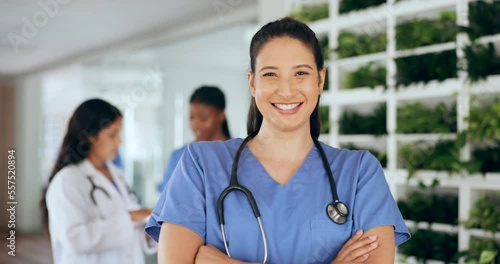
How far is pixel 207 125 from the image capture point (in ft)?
9.63

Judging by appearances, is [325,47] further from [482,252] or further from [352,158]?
[352,158]

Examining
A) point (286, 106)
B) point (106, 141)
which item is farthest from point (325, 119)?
point (286, 106)

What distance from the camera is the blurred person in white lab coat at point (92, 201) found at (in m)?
2.49

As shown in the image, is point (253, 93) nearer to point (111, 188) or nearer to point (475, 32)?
point (111, 188)

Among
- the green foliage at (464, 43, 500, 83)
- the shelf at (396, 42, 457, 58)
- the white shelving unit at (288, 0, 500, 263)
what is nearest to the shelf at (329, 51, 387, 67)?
the white shelving unit at (288, 0, 500, 263)

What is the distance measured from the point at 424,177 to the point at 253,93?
6.03 ft

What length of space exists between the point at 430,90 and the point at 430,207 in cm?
56

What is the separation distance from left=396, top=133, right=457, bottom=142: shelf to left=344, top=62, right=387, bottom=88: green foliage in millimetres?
285

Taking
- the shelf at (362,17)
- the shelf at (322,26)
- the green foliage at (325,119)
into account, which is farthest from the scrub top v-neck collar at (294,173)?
the shelf at (322,26)

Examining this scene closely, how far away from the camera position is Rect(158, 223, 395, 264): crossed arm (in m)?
1.33

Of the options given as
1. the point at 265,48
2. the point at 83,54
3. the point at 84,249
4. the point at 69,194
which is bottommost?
the point at 84,249

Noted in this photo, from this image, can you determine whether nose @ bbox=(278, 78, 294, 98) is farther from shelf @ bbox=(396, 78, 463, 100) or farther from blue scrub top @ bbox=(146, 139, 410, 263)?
shelf @ bbox=(396, 78, 463, 100)

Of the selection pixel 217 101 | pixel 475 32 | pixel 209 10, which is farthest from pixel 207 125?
pixel 209 10

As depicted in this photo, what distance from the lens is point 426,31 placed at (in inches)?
118
